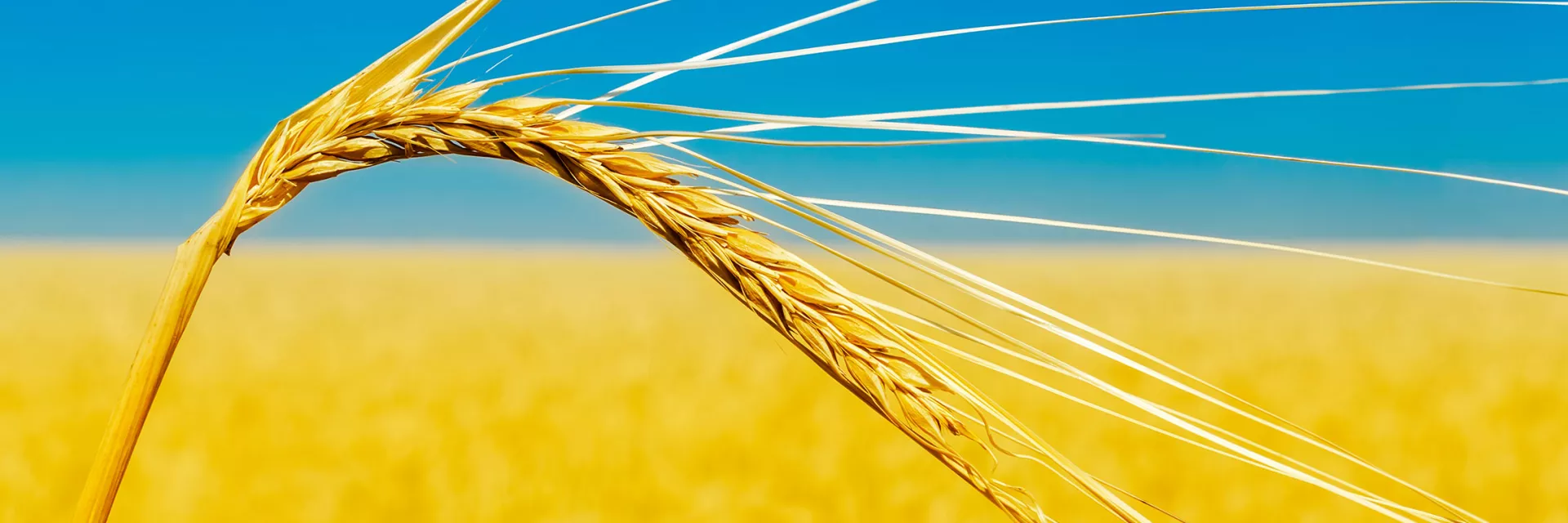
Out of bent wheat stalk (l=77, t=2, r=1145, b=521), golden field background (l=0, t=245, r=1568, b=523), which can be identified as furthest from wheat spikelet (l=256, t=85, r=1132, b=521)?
golden field background (l=0, t=245, r=1568, b=523)

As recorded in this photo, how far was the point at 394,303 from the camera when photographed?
13.5 meters

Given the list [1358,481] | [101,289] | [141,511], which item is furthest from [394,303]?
[1358,481]

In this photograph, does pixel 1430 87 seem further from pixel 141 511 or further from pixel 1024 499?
pixel 141 511

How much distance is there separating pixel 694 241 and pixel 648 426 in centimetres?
418

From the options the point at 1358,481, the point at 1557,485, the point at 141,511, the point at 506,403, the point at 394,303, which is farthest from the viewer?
the point at 394,303

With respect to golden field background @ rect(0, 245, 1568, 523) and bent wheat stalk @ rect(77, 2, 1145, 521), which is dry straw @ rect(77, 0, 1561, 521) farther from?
golden field background @ rect(0, 245, 1568, 523)

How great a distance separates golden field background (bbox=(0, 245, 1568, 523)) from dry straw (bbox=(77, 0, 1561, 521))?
2.62 metres

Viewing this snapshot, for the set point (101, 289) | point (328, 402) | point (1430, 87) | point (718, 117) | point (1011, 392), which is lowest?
point (1011, 392)

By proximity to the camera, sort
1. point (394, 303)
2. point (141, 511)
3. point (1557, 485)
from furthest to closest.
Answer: point (394, 303) → point (1557, 485) → point (141, 511)

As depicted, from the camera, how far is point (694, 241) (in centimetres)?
84

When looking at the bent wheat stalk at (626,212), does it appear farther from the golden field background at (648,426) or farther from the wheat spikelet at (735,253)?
the golden field background at (648,426)

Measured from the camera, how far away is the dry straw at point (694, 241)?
2.45ft

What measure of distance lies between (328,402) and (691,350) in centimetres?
298

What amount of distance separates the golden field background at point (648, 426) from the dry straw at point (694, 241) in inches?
103
